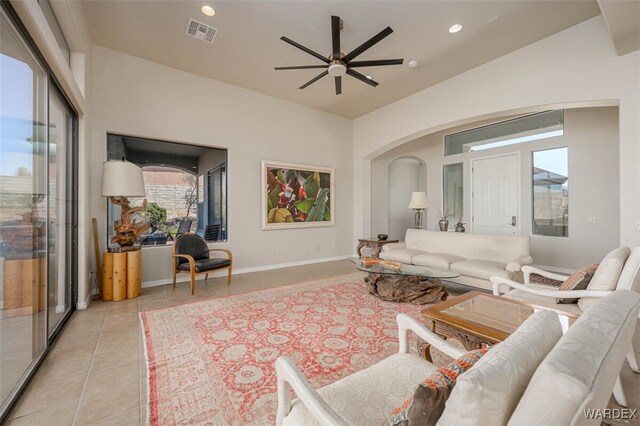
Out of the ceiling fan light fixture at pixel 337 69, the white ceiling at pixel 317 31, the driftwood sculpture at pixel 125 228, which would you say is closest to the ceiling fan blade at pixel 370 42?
the ceiling fan light fixture at pixel 337 69

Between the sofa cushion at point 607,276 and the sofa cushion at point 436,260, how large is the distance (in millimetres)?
1877

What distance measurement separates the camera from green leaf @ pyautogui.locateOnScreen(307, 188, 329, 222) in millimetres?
6277

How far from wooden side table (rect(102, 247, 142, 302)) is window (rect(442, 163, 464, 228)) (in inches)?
264

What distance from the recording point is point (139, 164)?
4379mm

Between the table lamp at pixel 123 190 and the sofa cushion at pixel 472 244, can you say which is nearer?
the table lamp at pixel 123 190

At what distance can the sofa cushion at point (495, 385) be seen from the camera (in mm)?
579

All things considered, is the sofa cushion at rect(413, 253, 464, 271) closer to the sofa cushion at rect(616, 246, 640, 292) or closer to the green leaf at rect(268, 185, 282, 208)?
the sofa cushion at rect(616, 246, 640, 292)

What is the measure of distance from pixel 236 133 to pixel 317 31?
2.41 meters

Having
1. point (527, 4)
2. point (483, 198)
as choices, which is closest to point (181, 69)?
point (527, 4)

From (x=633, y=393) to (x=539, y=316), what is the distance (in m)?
1.75

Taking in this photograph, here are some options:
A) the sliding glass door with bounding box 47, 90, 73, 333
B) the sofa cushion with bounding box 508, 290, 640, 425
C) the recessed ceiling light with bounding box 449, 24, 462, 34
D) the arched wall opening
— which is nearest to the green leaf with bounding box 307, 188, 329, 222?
the arched wall opening

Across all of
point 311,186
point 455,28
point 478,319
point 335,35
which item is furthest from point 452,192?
point 478,319

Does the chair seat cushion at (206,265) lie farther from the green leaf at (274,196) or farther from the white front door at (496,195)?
the white front door at (496,195)

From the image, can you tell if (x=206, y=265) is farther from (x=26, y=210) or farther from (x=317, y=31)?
(x=317, y=31)
